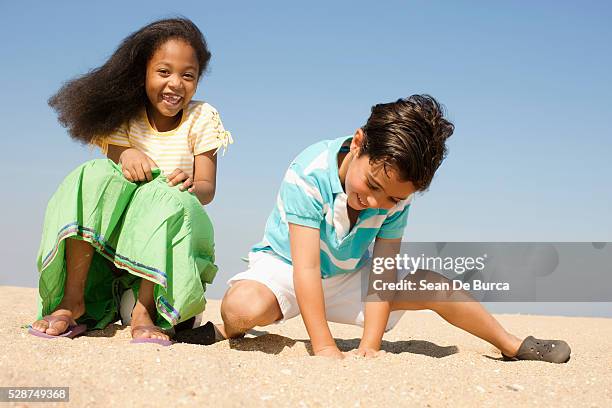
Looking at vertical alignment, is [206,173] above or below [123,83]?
below

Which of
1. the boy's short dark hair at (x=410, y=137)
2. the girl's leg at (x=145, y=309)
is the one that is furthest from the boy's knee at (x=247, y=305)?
the boy's short dark hair at (x=410, y=137)

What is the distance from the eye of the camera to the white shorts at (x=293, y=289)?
11.1 ft

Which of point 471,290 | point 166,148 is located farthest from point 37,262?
point 471,290

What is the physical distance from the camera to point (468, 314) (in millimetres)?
3488

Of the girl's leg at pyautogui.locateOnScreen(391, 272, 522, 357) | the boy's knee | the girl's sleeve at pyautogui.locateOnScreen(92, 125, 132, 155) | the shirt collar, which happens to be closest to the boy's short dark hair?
the shirt collar

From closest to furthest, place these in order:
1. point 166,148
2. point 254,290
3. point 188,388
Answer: point 188,388, point 254,290, point 166,148

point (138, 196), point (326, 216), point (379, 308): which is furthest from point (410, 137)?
point (138, 196)

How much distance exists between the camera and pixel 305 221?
3.12 metres

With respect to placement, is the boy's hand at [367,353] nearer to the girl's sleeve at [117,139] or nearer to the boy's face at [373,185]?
the boy's face at [373,185]

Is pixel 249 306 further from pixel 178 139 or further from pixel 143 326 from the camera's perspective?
pixel 178 139

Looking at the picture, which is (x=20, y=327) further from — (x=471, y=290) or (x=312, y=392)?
(x=471, y=290)

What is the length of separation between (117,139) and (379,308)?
1.79 metres

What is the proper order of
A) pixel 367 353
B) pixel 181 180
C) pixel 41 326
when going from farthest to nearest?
pixel 181 180
pixel 367 353
pixel 41 326

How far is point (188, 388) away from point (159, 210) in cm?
123
